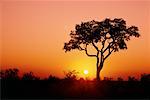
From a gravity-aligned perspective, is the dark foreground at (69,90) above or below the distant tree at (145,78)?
below

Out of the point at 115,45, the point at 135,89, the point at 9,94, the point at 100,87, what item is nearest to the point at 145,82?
the point at 135,89

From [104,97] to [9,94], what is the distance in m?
6.32

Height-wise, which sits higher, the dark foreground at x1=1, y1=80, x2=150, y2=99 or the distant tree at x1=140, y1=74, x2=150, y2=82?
the distant tree at x1=140, y1=74, x2=150, y2=82

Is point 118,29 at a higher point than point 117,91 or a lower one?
higher

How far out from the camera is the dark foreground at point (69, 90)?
74.3ft

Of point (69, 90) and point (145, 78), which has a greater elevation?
point (145, 78)

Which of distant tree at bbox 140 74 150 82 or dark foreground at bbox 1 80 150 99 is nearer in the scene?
dark foreground at bbox 1 80 150 99

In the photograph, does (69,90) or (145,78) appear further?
(145,78)

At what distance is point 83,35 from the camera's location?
3369 centimetres

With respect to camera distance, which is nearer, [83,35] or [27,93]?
[27,93]

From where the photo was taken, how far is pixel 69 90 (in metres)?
23.8

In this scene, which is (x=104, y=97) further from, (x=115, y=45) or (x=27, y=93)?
(x=115, y=45)

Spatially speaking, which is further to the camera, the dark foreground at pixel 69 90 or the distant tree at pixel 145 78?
the distant tree at pixel 145 78

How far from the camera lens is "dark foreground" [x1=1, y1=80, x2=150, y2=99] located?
22.7m
